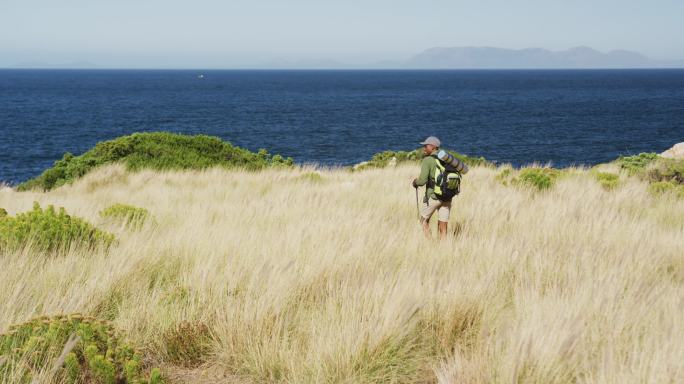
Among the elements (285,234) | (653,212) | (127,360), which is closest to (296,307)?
(127,360)

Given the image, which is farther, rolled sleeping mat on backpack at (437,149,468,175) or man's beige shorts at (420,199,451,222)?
man's beige shorts at (420,199,451,222)

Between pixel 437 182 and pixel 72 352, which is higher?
pixel 437 182

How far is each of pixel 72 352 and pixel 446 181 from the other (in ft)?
17.4

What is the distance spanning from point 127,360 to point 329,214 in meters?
5.55

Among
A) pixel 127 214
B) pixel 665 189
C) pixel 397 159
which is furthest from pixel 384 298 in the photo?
pixel 397 159

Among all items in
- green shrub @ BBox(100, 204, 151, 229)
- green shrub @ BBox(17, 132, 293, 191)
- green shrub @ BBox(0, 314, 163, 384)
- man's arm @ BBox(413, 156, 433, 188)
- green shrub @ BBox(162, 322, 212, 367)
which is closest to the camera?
green shrub @ BBox(0, 314, 163, 384)

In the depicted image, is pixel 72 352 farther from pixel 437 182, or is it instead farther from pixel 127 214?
pixel 437 182

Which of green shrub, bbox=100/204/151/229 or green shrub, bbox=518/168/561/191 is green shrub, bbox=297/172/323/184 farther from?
green shrub, bbox=100/204/151/229

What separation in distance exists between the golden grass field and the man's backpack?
638mm

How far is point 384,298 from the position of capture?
14.0 feet

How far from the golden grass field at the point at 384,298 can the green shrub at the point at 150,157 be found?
1226 centimetres

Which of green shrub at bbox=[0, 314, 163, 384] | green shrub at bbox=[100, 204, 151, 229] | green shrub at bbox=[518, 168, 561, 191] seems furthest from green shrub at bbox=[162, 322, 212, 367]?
green shrub at bbox=[518, 168, 561, 191]

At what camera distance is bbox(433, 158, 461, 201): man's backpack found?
7.37 m

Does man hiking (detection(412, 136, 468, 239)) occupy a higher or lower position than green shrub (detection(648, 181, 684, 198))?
higher
